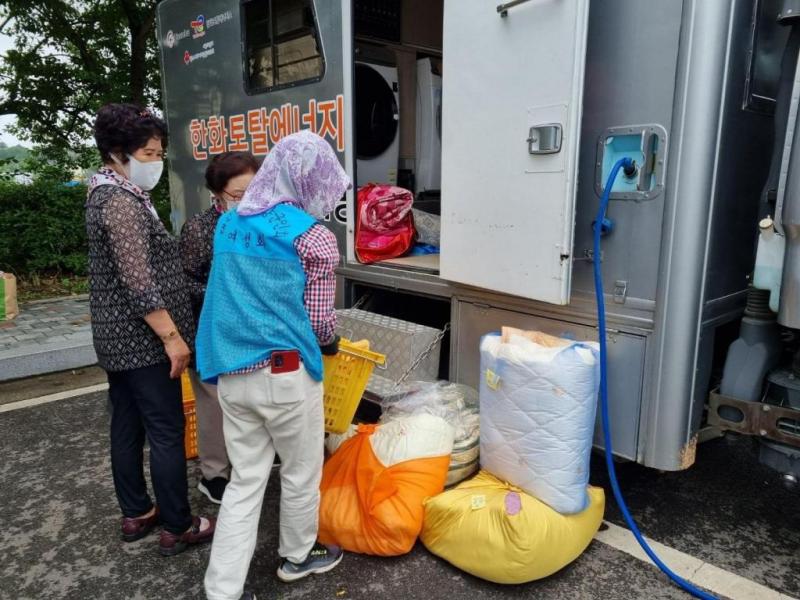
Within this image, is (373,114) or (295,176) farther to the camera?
(373,114)

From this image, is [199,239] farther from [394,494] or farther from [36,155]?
[36,155]

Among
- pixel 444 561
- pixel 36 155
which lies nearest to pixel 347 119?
pixel 444 561

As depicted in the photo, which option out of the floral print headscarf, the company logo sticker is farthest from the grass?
the floral print headscarf

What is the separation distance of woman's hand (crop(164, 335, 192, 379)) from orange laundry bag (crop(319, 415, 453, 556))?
79cm

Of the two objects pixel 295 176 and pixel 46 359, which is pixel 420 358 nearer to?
pixel 295 176

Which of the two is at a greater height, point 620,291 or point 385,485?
point 620,291

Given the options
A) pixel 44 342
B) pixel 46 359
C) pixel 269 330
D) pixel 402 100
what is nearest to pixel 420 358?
pixel 269 330

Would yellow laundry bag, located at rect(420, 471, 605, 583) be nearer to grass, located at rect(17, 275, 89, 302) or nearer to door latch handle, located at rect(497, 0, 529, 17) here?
door latch handle, located at rect(497, 0, 529, 17)

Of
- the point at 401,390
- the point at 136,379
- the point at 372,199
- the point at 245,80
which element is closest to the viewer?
the point at 136,379

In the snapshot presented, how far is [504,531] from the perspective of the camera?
2223mm

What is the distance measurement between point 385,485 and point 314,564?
39 cm

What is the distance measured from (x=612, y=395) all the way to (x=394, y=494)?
0.95m

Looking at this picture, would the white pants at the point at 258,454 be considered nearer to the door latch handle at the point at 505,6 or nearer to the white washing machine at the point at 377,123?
the door latch handle at the point at 505,6

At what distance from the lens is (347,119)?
3.36 meters
